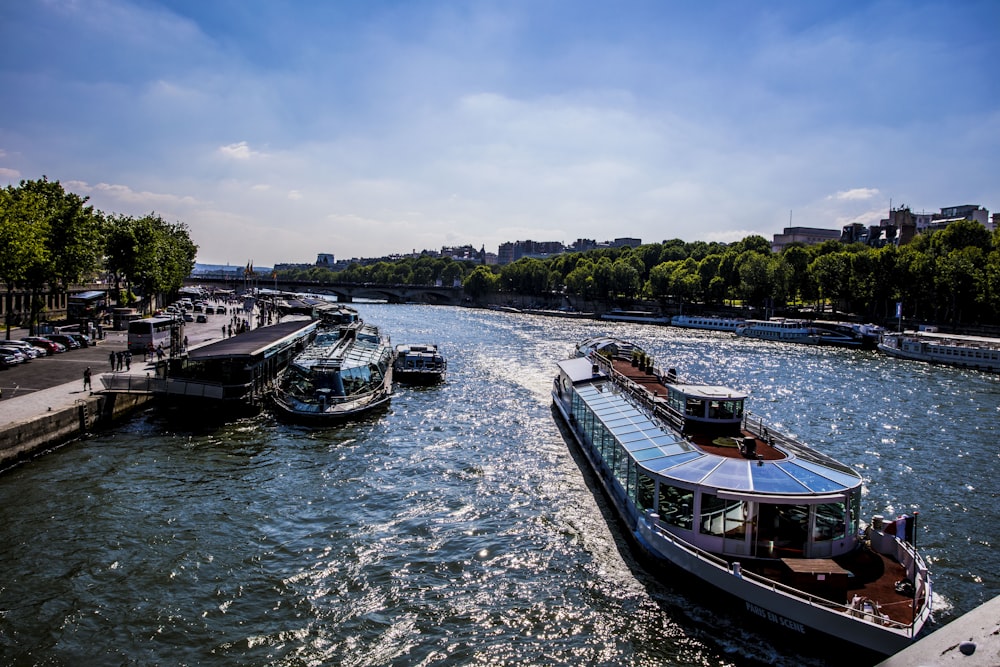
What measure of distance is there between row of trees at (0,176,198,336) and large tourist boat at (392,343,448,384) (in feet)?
104

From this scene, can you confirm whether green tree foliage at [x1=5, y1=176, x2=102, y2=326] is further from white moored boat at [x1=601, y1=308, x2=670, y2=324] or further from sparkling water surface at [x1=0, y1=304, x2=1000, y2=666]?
white moored boat at [x1=601, y1=308, x2=670, y2=324]

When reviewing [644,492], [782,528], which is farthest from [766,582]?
[644,492]

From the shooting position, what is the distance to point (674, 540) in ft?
69.3

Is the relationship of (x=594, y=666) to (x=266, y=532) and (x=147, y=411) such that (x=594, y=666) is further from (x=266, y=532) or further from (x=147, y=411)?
(x=147, y=411)

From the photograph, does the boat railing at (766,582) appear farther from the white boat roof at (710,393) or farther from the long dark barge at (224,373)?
the long dark barge at (224,373)

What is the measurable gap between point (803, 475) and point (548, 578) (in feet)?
30.0

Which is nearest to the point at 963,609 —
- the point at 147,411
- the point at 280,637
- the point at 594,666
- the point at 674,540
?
the point at 674,540

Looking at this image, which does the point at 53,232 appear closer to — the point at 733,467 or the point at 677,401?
the point at 677,401

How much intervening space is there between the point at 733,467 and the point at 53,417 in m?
34.3

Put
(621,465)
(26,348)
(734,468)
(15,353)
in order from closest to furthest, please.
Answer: (734,468) < (621,465) < (15,353) < (26,348)

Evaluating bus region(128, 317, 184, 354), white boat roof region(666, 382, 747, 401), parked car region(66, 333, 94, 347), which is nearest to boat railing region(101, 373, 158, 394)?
bus region(128, 317, 184, 354)

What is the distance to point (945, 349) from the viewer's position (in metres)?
86.6

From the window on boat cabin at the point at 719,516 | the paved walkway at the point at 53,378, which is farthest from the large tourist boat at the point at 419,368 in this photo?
the window on boat cabin at the point at 719,516

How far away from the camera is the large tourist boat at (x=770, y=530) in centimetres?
1711
